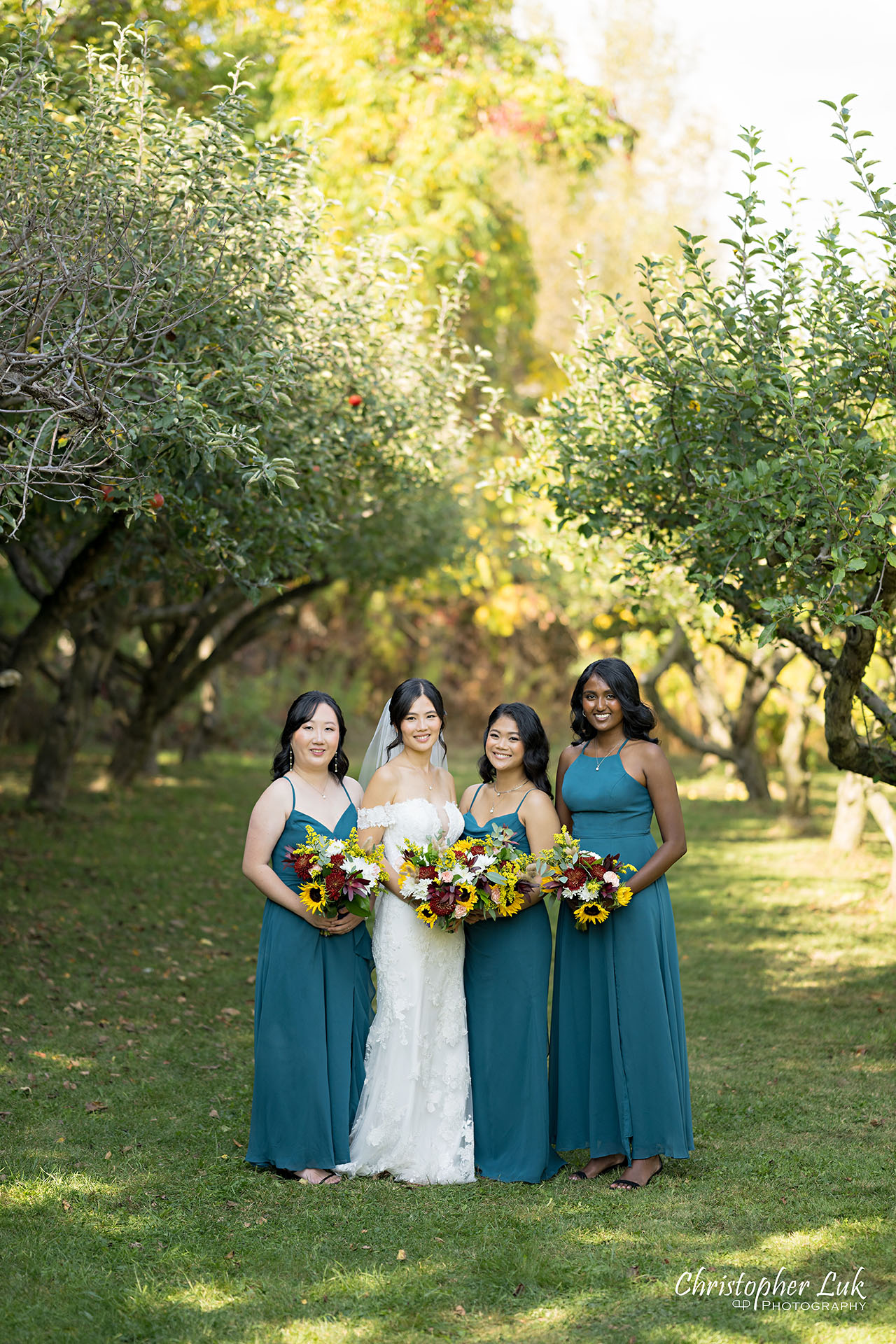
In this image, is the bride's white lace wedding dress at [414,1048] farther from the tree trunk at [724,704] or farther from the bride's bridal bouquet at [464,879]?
the tree trunk at [724,704]

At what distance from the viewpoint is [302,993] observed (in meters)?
5.41

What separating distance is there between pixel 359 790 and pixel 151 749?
13.3 meters

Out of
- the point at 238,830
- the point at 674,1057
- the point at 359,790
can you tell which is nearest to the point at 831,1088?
the point at 674,1057

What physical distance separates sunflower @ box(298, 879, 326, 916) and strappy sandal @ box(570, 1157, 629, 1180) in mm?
1672

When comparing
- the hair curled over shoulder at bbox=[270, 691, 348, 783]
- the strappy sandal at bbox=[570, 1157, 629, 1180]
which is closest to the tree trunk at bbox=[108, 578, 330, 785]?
the hair curled over shoulder at bbox=[270, 691, 348, 783]

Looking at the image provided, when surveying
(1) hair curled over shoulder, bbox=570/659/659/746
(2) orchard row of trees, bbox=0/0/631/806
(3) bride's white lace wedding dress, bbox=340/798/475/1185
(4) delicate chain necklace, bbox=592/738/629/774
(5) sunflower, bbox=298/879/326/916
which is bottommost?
(3) bride's white lace wedding dress, bbox=340/798/475/1185

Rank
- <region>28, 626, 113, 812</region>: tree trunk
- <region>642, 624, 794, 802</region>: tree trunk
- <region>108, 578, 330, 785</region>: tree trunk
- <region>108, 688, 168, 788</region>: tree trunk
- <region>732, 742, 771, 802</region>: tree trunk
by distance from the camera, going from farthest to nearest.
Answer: <region>732, 742, 771, 802</region>: tree trunk → <region>108, 688, 168, 788</region>: tree trunk → <region>108, 578, 330, 785</region>: tree trunk → <region>642, 624, 794, 802</region>: tree trunk → <region>28, 626, 113, 812</region>: tree trunk

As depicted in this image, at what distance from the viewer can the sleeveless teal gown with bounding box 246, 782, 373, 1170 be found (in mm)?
5367

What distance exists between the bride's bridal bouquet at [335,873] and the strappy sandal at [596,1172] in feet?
4.97

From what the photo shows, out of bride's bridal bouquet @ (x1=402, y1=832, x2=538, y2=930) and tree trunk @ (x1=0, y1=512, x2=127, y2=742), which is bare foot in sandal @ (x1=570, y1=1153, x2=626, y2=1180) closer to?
bride's bridal bouquet @ (x1=402, y1=832, x2=538, y2=930)

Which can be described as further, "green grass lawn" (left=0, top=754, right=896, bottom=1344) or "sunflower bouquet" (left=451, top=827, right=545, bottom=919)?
"sunflower bouquet" (left=451, top=827, right=545, bottom=919)

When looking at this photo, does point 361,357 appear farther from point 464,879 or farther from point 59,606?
point 464,879

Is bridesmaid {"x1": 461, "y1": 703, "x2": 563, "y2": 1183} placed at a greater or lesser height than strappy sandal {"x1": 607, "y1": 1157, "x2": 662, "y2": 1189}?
greater

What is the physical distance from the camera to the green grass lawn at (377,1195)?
419 centimetres
